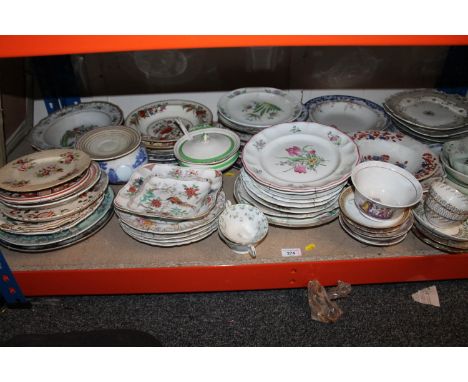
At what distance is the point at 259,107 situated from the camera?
4.82ft

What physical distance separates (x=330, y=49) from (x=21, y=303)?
162cm

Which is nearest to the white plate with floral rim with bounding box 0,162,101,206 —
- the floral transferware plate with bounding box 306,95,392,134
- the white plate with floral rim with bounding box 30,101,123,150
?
the white plate with floral rim with bounding box 30,101,123,150

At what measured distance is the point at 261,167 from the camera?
1186mm

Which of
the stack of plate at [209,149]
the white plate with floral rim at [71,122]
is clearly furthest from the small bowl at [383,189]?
the white plate with floral rim at [71,122]

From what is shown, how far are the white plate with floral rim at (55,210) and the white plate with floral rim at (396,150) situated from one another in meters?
0.89

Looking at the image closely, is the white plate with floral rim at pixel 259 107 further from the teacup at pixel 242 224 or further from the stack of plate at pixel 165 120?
the teacup at pixel 242 224

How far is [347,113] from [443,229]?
2.04ft

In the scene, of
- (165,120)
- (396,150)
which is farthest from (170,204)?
(396,150)

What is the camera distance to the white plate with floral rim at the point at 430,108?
1.41m

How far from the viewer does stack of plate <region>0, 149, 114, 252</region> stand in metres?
1.08

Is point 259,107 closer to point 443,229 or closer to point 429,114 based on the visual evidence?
point 429,114

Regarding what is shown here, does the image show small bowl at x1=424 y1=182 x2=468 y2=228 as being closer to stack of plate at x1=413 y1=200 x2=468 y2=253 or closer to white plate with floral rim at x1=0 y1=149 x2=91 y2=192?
stack of plate at x1=413 y1=200 x2=468 y2=253

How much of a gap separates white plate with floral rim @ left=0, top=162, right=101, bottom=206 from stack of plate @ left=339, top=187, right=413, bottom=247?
76 cm
